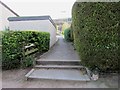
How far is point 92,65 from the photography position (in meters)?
5.53

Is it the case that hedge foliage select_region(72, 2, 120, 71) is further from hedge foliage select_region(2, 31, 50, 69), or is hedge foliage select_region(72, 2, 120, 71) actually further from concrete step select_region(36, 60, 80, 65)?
hedge foliage select_region(2, 31, 50, 69)

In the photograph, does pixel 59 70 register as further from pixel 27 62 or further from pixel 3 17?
pixel 3 17

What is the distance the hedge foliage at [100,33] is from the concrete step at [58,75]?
603 millimetres

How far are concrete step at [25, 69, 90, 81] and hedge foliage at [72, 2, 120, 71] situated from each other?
60 centimetres

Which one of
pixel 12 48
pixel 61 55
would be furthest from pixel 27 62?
pixel 61 55

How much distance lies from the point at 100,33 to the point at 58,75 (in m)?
2.05

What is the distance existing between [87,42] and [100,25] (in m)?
0.66

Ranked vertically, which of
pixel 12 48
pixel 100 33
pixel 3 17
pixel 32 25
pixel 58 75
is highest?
pixel 3 17

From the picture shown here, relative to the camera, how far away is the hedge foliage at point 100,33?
16.9 feet

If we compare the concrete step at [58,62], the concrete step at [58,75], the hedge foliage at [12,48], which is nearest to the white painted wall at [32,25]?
the hedge foliage at [12,48]

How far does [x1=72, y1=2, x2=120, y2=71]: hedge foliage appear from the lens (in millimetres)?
5152

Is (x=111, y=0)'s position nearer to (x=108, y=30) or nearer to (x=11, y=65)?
(x=108, y=30)

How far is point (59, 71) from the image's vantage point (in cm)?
646

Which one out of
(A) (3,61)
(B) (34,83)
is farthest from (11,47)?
(B) (34,83)
